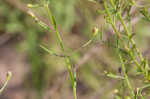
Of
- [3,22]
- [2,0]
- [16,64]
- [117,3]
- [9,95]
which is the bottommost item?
[9,95]

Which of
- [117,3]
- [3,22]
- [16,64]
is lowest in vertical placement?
[16,64]

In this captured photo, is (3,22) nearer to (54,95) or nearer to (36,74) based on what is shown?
(36,74)

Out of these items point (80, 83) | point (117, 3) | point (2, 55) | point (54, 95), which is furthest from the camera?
point (2, 55)

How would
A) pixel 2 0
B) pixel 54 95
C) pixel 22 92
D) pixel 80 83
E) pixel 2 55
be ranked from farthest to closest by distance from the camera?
1. pixel 2 55
2. pixel 22 92
3. pixel 80 83
4. pixel 2 0
5. pixel 54 95

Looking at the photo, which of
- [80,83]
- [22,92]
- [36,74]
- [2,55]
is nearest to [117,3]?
[36,74]

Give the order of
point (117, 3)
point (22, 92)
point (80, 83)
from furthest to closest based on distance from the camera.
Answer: point (22, 92), point (80, 83), point (117, 3)

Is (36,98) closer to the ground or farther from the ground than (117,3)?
closer to the ground

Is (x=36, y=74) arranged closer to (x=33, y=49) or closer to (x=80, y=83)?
(x=33, y=49)

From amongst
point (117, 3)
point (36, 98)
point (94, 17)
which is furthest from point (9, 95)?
point (117, 3)

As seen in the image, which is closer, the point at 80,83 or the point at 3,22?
the point at 3,22
